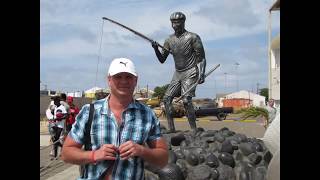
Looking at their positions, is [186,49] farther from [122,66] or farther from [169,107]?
[122,66]

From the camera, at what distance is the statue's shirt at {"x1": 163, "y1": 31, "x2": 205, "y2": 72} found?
8023 millimetres

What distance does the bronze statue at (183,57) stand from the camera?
8.02 meters

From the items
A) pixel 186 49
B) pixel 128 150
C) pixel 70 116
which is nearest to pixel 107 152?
pixel 128 150

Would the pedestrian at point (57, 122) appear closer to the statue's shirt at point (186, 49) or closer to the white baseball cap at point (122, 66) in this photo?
Result: the statue's shirt at point (186, 49)

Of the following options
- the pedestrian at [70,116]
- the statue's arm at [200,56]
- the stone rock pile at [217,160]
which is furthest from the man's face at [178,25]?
the pedestrian at [70,116]

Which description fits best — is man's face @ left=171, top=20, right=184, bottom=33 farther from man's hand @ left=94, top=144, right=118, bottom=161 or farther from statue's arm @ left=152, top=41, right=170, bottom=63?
man's hand @ left=94, top=144, right=118, bottom=161

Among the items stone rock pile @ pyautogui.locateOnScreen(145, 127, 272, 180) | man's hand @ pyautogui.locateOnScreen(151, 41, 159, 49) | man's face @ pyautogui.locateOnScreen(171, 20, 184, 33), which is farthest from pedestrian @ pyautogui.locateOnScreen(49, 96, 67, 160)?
stone rock pile @ pyautogui.locateOnScreen(145, 127, 272, 180)

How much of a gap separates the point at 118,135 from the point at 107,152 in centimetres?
13

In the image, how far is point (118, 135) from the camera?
104 inches

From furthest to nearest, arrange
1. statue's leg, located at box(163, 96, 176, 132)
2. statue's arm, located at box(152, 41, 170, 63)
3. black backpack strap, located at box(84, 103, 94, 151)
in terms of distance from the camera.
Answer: statue's leg, located at box(163, 96, 176, 132) → statue's arm, located at box(152, 41, 170, 63) → black backpack strap, located at box(84, 103, 94, 151)

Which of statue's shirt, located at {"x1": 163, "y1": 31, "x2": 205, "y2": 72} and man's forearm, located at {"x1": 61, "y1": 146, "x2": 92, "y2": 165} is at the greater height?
statue's shirt, located at {"x1": 163, "y1": 31, "x2": 205, "y2": 72}
